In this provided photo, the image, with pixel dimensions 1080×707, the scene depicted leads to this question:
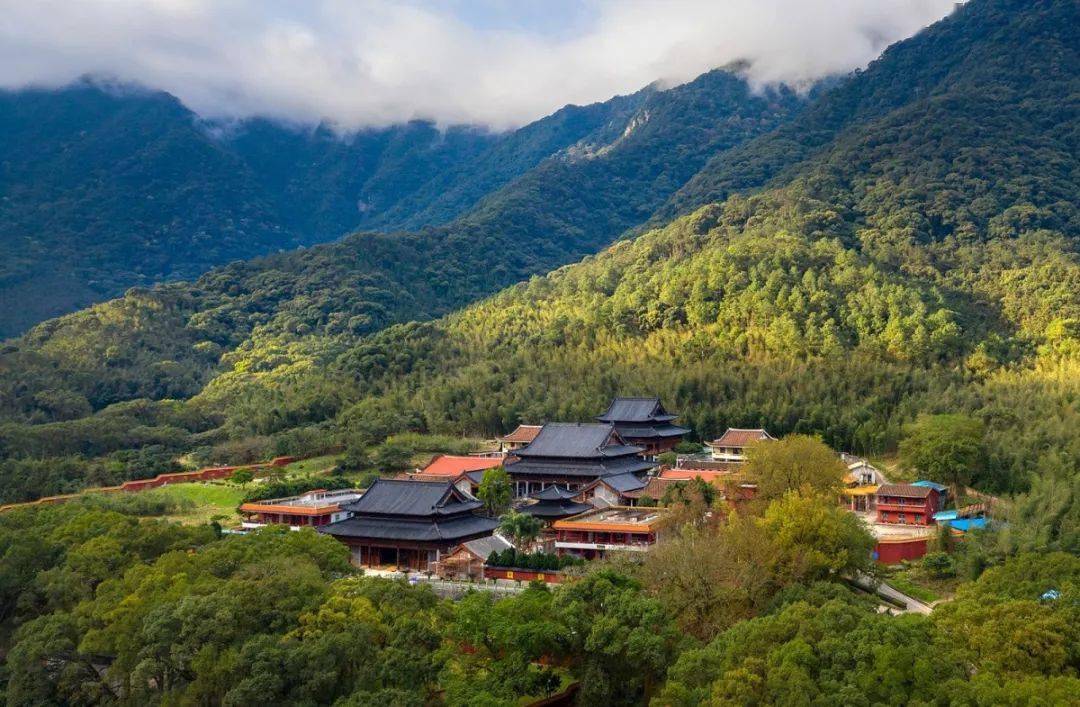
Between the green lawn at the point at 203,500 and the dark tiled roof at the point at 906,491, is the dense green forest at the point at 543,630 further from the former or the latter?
the green lawn at the point at 203,500

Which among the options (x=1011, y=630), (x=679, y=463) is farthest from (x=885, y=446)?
(x=1011, y=630)

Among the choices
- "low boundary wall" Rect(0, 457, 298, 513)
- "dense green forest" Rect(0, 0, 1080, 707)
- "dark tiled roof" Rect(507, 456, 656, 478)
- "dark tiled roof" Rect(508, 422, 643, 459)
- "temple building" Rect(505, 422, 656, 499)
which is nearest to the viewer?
"dense green forest" Rect(0, 0, 1080, 707)

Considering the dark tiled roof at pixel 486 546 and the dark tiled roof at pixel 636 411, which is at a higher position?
the dark tiled roof at pixel 636 411

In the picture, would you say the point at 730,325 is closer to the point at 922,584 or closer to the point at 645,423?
the point at 645,423

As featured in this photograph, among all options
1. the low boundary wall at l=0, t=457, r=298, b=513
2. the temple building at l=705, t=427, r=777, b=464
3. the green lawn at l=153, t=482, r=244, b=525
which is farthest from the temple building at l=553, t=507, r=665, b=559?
the low boundary wall at l=0, t=457, r=298, b=513

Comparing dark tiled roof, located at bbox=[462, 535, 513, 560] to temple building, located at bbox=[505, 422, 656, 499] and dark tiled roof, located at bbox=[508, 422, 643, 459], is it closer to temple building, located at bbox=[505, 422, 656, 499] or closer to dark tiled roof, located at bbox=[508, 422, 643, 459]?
temple building, located at bbox=[505, 422, 656, 499]

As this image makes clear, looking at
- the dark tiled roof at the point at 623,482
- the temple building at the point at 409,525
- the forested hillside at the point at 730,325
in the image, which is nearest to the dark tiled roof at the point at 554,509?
the dark tiled roof at the point at 623,482
